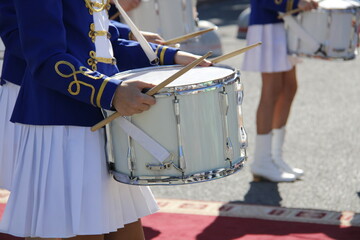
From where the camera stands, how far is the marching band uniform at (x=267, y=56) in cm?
479

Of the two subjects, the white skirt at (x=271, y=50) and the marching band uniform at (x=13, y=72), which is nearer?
the marching band uniform at (x=13, y=72)

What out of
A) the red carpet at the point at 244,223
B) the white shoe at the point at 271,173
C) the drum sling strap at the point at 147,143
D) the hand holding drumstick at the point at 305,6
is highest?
the hand holding drumstick at the point at 305,6

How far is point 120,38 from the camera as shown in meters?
2.88

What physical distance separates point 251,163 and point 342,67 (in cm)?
425

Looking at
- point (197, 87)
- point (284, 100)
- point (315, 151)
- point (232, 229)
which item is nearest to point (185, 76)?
point (197, 87)

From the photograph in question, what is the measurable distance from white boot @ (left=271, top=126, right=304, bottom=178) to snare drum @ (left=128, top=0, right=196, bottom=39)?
35.6 inches

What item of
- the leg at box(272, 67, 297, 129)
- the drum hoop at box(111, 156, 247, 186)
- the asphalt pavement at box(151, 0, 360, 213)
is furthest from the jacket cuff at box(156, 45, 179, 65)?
the leg at box(272, 67, 297, 129)

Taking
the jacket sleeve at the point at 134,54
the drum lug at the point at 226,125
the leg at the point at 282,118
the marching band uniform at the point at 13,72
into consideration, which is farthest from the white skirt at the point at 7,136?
the leg at the point at 282,118

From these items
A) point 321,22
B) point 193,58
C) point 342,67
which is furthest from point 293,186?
point 342,67

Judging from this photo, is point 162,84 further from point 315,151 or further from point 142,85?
point 315,151

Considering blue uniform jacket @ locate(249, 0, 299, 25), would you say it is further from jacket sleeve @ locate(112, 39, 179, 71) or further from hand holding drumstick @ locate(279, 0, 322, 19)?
jacket sleeve @ locate(112, 39, 179, 71)

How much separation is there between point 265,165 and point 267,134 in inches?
7.8

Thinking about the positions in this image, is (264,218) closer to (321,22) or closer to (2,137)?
(321,22)

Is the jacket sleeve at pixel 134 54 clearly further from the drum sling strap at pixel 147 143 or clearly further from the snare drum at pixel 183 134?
the drum sling strap at pixel 147 143
